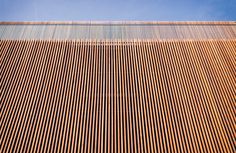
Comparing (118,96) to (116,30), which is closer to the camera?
(118,96)

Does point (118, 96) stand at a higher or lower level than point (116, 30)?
lower

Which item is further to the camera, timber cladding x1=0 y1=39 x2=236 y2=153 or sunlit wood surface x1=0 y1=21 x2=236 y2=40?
sunlit wood surface x1=0 y1=21 x2=236 y2=40

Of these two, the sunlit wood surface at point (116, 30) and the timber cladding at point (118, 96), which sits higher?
the sunlit wood surface at point (116, 30)

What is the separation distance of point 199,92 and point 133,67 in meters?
1.65

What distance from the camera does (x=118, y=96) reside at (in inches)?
180

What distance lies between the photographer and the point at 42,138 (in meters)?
3.95

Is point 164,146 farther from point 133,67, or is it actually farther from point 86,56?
point 86,56

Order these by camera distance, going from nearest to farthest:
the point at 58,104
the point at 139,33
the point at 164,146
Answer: the point at 164,146
the point at 58,104
the point at 139,33

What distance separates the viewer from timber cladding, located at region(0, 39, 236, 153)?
3941 millimetres

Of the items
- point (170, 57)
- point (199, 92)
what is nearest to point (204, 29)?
point (170, 57)

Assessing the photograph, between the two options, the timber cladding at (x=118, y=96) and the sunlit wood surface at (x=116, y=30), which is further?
the sunlit wood surface at (x=116, y=30)

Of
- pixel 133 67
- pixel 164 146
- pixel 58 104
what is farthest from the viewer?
pixel 133 67

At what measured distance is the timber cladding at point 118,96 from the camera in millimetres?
3941

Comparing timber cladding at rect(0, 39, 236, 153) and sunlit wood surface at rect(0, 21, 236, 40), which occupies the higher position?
sunlit wood surface at rect(0, 21, 236, 40)
